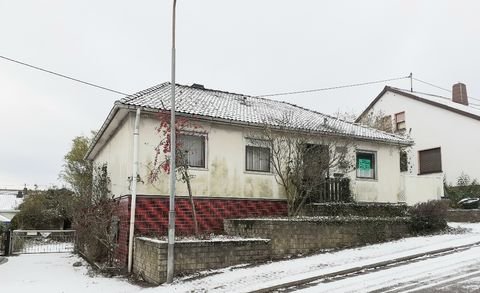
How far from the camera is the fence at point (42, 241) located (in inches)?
905

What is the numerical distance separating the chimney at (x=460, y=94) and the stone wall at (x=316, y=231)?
67.7 feet

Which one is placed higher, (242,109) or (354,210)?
(242,109)

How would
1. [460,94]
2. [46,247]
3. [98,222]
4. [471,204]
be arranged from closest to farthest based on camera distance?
[98,222] < [471,204] < [46,247] < [460,94]

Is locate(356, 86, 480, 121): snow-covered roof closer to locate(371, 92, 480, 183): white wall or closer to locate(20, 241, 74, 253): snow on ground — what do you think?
locate(371, 92, 480, 183): white wall

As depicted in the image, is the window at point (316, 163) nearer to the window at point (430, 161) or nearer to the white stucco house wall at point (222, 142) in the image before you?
the white stucco house wall at point (222, 142)

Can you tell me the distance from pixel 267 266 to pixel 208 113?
5.68 meters

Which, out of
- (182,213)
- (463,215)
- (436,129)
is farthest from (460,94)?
(182,213)

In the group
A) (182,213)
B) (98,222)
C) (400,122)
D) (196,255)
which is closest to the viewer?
(196,255)

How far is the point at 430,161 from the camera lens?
28.2m

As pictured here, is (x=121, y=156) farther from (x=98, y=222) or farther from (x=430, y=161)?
(x=430, y=161)

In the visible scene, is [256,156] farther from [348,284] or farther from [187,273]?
[348,284]

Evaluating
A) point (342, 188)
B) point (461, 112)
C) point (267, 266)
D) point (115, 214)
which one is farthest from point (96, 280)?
point (461, 112)

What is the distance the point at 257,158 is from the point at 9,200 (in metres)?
51.9

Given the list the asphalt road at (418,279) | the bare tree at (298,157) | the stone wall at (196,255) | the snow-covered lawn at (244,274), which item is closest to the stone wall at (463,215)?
the snow-covered lawn at (244,274)
